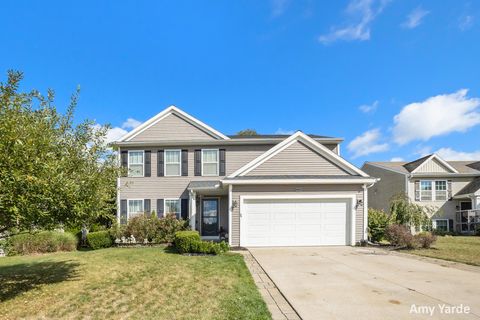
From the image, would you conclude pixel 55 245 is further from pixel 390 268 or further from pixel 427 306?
pixel 427 306

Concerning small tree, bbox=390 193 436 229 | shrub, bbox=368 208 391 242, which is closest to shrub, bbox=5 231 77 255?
shrub, bbox=368 208 391 242

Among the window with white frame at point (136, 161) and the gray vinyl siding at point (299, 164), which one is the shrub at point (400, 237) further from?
the window with white frame at point (136, 161)

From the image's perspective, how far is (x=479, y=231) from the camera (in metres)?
22.3

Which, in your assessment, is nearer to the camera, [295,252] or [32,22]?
[32,22]

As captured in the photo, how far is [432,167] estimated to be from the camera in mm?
25141

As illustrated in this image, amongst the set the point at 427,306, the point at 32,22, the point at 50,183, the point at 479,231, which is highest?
the point at 32,22

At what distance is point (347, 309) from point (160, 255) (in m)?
8.13

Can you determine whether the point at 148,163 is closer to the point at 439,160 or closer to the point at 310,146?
the point at 310,146

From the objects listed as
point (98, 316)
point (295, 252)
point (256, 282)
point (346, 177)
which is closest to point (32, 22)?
point (98, 316)

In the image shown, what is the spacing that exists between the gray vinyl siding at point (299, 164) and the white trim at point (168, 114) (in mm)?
4491

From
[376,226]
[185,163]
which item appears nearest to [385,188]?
[376,226]

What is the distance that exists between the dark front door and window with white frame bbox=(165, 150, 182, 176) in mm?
2342

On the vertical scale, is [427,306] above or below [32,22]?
below

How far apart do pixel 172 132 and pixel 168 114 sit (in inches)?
44.9
